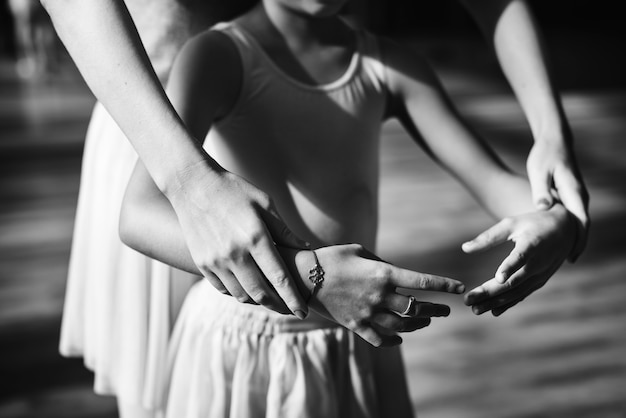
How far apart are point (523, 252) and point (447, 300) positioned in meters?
1.86

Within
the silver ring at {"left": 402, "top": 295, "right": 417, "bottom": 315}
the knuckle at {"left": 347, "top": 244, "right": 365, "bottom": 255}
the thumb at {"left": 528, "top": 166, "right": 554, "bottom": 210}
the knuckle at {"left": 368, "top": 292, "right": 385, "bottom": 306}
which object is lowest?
the silver ring at {"left": 402, "top": 295, "right": 417, "bottom": 315}

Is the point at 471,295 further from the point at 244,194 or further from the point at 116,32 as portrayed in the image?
the point at 116,32

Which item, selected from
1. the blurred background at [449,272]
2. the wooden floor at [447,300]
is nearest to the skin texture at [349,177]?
the blurred background at [449,272]

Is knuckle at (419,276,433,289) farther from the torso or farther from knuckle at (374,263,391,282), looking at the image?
the torso

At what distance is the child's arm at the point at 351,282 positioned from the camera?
67 cm

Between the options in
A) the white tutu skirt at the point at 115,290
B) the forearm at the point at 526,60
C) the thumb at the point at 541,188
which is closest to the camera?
the thumb at the point at 541,188

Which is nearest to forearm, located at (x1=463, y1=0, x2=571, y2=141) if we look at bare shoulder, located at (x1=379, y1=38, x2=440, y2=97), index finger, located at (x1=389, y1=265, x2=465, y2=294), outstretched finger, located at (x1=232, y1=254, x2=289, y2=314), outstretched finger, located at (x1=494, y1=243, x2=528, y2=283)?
bare shoulder, located at (x1=379, y1=38, x2=440, y2=97)

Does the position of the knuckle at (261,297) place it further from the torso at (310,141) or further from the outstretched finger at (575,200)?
the outstretched finger at (575,200)

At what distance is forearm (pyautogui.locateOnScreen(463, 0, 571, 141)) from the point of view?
0.99 meters

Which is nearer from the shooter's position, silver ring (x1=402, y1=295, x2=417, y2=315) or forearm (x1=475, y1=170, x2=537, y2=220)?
silver ring (x1=402, y1=295, x2=417, y2=315)

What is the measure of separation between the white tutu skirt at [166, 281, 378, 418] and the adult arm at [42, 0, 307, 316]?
0.29m

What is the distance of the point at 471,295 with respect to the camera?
774mm

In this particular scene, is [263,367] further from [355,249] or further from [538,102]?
[538,102]

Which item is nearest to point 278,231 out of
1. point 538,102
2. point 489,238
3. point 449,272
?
point 489,238
